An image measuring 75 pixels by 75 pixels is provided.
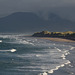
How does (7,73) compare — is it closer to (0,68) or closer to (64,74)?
(0,68)

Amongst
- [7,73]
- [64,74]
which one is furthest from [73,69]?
[7,73]

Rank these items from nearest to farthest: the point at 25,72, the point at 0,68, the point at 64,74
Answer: the point at 64,74 → the point at 25,72 → the point at 0,68

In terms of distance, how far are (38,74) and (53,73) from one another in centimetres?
182

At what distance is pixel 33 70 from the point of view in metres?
31.8

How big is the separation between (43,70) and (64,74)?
401cm

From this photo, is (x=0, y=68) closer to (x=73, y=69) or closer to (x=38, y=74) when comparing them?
(x=38, y=74)

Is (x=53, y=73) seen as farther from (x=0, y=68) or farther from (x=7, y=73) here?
(x=0, y=68)

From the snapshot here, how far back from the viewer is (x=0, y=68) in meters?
33.9

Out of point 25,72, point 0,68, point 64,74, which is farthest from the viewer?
point 0,68

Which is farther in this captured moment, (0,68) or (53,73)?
(0,68)

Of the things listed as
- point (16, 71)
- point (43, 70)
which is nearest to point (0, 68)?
point (16, 71)

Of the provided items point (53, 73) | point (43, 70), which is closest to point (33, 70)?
point (43, 70)

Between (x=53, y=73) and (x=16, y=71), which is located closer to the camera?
(x=53, y=73)

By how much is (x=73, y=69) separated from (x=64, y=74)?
3.67m
